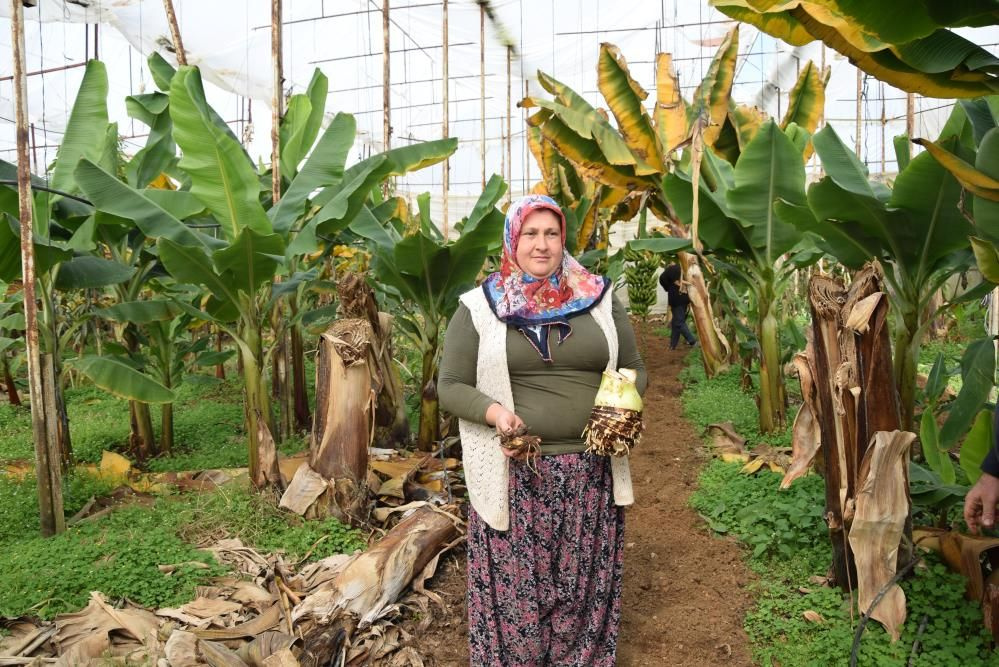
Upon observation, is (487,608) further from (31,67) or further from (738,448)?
(31,67)

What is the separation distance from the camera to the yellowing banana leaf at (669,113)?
7344 mm

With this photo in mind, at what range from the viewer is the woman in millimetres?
2615

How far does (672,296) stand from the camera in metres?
11.6

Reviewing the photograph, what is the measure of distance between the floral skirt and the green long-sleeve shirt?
12 cm

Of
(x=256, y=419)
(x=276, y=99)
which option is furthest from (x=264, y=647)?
(x=276, y=99)

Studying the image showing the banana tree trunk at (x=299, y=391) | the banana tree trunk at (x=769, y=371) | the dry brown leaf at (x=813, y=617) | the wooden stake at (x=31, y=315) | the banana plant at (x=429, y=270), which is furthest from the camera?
the banana tree trunk at (x=299, y=391)

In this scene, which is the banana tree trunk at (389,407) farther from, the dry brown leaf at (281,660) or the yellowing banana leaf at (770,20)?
the yellowing banana leaf at (770,20)

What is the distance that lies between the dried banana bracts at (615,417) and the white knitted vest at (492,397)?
5.9 inches

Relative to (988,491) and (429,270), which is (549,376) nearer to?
(988,491)

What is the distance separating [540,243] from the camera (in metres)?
2.56

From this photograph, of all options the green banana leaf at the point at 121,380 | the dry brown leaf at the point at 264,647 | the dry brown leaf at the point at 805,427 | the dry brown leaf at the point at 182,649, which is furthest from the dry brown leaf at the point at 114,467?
the dry brown leaf at the point at 805,427

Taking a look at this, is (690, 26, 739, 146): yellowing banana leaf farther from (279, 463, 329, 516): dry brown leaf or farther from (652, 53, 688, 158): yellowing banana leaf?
(279, 463, 329, 516): dry brown leaf

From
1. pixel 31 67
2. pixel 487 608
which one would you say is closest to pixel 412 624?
pixel 487 608

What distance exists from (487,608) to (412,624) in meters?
0.87
